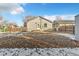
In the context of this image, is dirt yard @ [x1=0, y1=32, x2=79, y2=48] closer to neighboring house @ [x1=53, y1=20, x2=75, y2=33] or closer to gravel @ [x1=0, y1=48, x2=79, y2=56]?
gravel @ [x1=0, y1=48, x2=79, y2=56]

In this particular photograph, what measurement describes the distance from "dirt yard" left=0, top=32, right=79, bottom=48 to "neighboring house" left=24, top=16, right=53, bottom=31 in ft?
0.42

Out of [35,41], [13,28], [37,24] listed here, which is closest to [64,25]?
[37,24]

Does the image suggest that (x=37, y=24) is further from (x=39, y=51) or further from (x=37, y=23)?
(x=39, y=51)

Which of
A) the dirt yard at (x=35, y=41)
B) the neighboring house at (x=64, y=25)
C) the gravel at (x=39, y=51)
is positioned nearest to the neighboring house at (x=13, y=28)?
the dirt yard at (x=35, y=41)

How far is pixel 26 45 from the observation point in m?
4.28

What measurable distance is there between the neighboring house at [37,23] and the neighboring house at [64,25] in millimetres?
122

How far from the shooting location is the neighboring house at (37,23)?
4.25 meters

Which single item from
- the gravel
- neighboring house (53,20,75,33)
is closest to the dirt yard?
the gravel

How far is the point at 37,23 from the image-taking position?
4266mm

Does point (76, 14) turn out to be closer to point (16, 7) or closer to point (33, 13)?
point (33, 13)

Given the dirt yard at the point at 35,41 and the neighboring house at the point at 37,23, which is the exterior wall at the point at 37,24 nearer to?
the neighboring house at the point at 37,23

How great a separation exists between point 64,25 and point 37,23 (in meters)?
0.57

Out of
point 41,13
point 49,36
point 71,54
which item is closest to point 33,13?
point 41,13

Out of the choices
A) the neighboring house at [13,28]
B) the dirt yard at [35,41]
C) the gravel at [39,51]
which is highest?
the neighboring house at [13,28]
